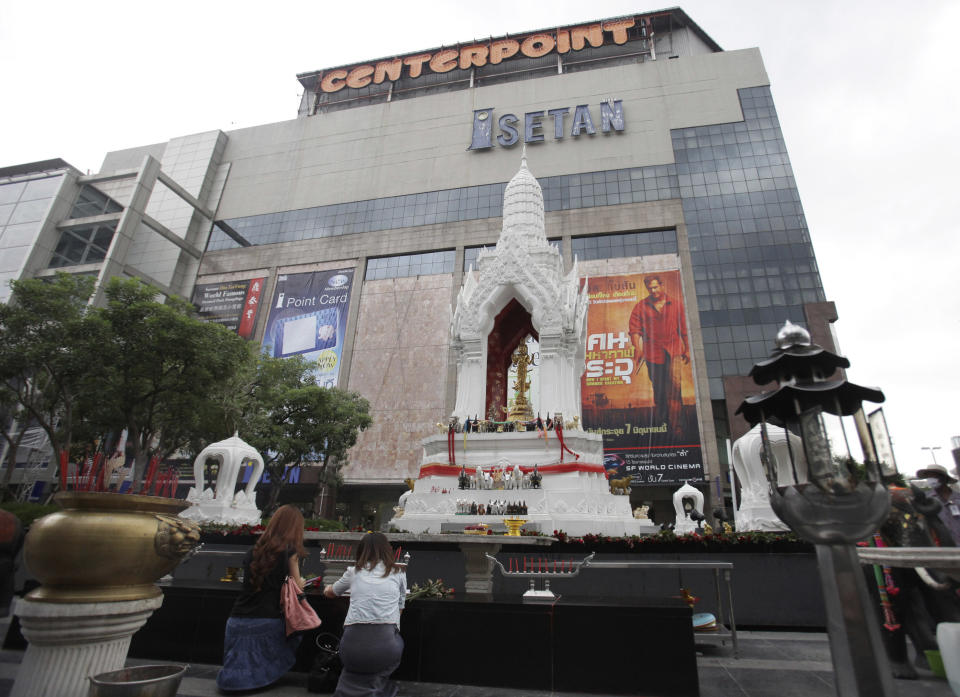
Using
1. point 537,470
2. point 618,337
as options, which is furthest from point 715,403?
point 537,470

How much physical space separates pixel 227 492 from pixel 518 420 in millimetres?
8605

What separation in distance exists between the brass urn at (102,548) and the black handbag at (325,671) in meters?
2.31

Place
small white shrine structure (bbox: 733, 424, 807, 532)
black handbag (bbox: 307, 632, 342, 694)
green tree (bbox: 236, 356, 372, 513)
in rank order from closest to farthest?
black handbag (bbox: 307, 632, 342, 694) < small white shrine structure (bbox: 733, 424, 807, 532) < green tree (bbox: 236, 356, 372, 513)

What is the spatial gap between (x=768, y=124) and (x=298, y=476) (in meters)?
44.5

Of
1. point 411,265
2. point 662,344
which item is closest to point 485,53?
point 411,265

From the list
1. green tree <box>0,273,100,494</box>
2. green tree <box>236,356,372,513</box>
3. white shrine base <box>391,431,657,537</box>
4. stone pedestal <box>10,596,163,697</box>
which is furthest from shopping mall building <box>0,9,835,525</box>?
stone pedestal <box>10,596,163,697</box>

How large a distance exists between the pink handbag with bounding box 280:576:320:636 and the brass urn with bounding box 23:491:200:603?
1.76m

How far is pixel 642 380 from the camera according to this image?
107ft

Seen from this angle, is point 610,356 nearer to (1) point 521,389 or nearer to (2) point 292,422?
(1) point 521,389

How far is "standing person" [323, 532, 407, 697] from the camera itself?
407cm

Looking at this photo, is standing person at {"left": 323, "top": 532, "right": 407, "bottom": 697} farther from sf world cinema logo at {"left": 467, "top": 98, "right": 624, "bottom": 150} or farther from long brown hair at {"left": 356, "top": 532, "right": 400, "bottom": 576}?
sf world cinema logo at {"left": 467, "top": 98, "right": 624, "bottom": 150}

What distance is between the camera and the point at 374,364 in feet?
124

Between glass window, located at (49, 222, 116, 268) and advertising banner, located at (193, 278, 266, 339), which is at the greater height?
glass window, located at (49, 222, 116, 268)

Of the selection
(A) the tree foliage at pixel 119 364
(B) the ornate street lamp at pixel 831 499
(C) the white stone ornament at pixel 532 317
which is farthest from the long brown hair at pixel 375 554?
(A) the tree foliage at pixel 119 364
